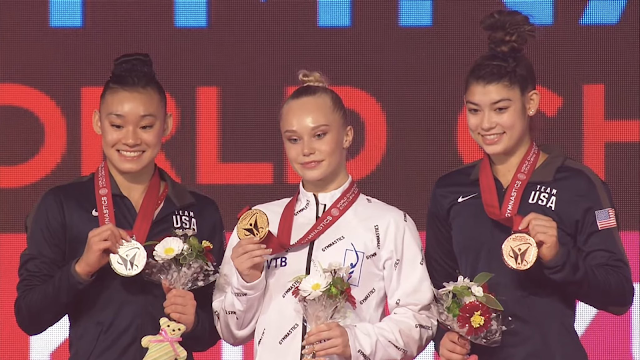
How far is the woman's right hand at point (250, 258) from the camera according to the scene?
3842mm

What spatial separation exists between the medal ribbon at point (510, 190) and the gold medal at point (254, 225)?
823mm

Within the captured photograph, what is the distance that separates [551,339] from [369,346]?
2.19ft

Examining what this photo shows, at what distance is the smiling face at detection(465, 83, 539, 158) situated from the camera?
4.06 meters

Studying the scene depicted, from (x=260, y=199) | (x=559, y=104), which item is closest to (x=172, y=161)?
(x=260, y=199)

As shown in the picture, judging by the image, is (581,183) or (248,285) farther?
(581,183)

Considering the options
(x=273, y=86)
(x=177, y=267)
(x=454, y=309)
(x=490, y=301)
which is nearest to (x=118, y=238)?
(x=177, y=267)

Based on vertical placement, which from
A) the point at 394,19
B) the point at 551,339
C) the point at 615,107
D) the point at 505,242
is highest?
the point at 394,19

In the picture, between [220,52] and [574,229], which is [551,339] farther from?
[220,52]

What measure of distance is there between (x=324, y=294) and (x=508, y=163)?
0.93m

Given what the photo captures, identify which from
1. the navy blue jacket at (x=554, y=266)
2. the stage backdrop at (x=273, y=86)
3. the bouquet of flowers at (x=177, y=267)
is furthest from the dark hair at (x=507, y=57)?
the stage backdrop at (x=273, y=86)

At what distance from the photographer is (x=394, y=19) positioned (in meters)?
5.57

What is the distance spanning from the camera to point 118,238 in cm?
388

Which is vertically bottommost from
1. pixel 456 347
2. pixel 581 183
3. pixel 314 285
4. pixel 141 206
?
pixel 456 347

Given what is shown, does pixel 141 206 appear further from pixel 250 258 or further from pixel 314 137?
pixel 314 137
